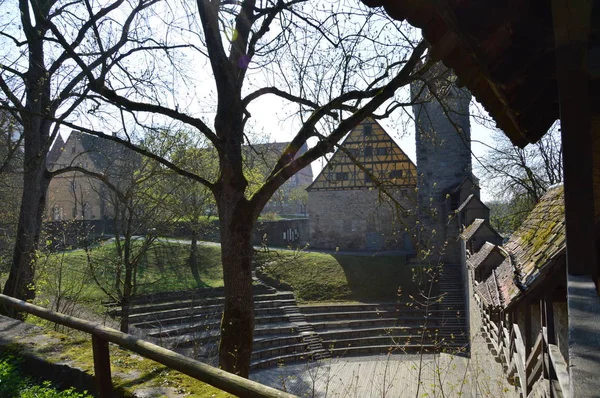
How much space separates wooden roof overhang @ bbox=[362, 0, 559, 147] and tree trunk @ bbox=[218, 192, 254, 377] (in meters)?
3.09

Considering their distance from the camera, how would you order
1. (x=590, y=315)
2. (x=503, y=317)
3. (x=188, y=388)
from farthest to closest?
Result: (x=503, y=317), (x=188, y=388), (x=590, y=315)

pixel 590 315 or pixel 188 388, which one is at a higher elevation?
pixel 590 315

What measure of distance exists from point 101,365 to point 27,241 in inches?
257

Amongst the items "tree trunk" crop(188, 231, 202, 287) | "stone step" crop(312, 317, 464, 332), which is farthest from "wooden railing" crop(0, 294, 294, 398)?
"tree trunk" crop(188, 231, 202, 287)

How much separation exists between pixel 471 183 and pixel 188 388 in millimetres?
20384

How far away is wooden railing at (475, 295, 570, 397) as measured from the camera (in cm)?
382

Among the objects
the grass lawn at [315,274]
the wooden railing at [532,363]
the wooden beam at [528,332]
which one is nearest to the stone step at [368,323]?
the grass lawn at [315,274]

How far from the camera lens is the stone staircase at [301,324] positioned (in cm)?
1460

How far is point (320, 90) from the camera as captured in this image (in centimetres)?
577

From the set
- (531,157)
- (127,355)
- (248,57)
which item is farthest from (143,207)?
(531,157)

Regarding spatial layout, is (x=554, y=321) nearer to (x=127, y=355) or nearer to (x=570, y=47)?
(x=570, y=47)

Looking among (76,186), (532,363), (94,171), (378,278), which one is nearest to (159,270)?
(94,171)

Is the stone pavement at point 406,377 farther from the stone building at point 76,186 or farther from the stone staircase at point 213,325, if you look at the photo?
the stone building at point 76,186

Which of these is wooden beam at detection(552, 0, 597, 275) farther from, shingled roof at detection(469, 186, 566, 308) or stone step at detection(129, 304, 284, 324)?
stone step at detection(129, 304, 284, 324)
